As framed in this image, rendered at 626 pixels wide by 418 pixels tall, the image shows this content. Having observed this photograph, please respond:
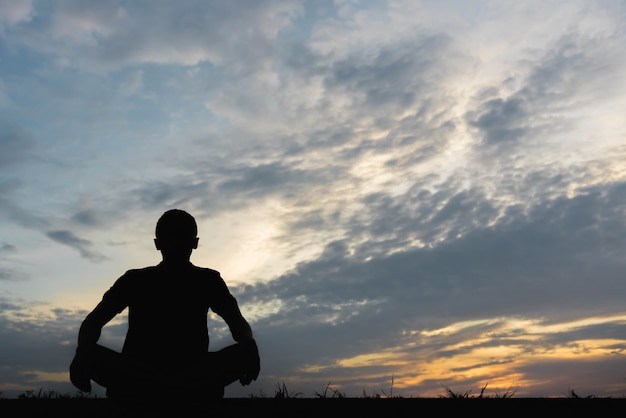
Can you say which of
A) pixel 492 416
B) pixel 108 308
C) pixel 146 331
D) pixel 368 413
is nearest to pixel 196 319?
pixel 146 331

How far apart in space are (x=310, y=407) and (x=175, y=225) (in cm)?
298

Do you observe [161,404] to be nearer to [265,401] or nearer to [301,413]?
[301,413]

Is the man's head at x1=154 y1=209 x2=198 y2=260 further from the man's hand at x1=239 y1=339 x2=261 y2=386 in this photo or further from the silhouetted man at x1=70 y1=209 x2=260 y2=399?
the man's hand at x1=239 y1=339 x2=261 y2=386

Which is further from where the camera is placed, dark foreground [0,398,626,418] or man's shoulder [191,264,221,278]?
man's shoulder [191,264,221,278]

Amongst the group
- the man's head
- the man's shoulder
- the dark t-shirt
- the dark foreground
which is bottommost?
the dark foreground

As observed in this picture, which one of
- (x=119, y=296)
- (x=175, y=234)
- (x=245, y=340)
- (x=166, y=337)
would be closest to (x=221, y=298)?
(x=245, y=340)

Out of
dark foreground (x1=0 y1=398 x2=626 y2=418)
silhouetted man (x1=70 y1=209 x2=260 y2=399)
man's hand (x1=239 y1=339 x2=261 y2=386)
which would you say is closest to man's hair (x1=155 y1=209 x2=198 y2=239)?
silhouetted man (x1=70 y1=209 x2=260 y2=399)

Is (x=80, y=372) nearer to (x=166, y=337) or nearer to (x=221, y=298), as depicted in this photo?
(x=166, y=337)

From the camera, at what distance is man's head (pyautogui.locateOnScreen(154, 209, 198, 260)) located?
5844 millimetres

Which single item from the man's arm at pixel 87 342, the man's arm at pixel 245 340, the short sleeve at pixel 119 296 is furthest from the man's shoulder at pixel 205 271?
the man's arm at pixel 87 342

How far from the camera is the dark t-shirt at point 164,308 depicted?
5820 mm

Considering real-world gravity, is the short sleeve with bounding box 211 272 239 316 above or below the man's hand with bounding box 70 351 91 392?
above

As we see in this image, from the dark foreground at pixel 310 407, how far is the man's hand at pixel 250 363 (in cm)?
42

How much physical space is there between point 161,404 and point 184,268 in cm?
125
